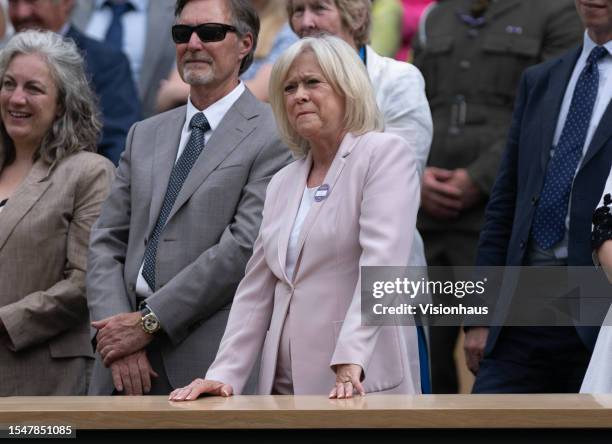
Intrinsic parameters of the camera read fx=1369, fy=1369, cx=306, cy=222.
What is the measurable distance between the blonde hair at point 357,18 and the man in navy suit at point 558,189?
85cm

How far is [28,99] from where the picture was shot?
596cm

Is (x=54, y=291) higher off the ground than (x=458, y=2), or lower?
lower

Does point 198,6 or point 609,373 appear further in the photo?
point 198,6

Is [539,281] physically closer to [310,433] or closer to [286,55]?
[286,55]

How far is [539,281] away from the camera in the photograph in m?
5.18

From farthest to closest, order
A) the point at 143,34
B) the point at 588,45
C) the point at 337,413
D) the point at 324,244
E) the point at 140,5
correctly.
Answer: the point at 140,5 → the point at 143,34 → the point at 588,45 → the point at 324,244 → the point at 337,413

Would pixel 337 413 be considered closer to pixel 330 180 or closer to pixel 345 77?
pixel 330 180

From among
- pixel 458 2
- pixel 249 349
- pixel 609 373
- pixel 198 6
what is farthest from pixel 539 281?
pixel 458 2

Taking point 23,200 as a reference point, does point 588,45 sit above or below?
above

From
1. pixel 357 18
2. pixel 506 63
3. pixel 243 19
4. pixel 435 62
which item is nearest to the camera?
pixel 243 19

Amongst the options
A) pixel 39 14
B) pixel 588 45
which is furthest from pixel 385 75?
pixel 39 14

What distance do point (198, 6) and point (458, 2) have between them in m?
1.87

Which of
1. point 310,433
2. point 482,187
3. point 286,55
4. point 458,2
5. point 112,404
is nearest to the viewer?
point 310,433

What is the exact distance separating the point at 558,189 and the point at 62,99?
2256 millimetres
